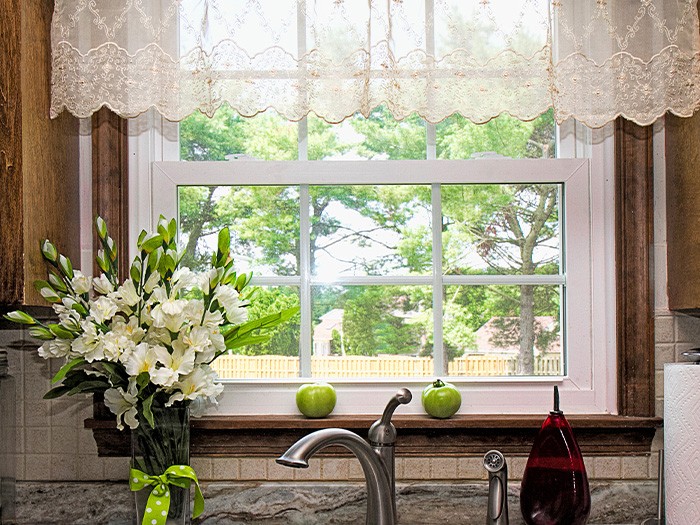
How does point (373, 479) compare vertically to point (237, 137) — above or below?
below

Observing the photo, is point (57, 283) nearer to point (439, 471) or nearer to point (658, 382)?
point (439, 471)

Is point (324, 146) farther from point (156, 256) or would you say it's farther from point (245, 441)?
point (245, 441)

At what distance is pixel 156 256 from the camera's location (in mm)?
1569

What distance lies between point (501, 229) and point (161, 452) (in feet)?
3.02

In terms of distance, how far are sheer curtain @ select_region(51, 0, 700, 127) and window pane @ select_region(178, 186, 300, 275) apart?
0.28 m

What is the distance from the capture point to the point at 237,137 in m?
1.95

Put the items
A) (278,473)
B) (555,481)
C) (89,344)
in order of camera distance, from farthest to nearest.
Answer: (278,473) < (555,481) < (89,344)

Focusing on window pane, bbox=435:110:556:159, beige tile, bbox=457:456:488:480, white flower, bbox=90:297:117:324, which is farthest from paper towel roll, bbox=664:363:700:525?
white flower, bbox=90:297:117:324

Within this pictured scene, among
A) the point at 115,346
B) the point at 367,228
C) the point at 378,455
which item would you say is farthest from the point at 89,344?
the point at 367,228

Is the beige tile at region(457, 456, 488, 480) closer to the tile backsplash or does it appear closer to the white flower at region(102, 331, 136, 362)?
the tile backsplash

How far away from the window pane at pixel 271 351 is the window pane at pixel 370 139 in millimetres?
341

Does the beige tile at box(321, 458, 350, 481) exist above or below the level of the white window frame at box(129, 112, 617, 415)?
below

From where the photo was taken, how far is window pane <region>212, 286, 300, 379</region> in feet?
6.28

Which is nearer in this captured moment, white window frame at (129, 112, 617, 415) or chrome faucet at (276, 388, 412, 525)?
chrome faucet at (276, 388, 412, 525)
